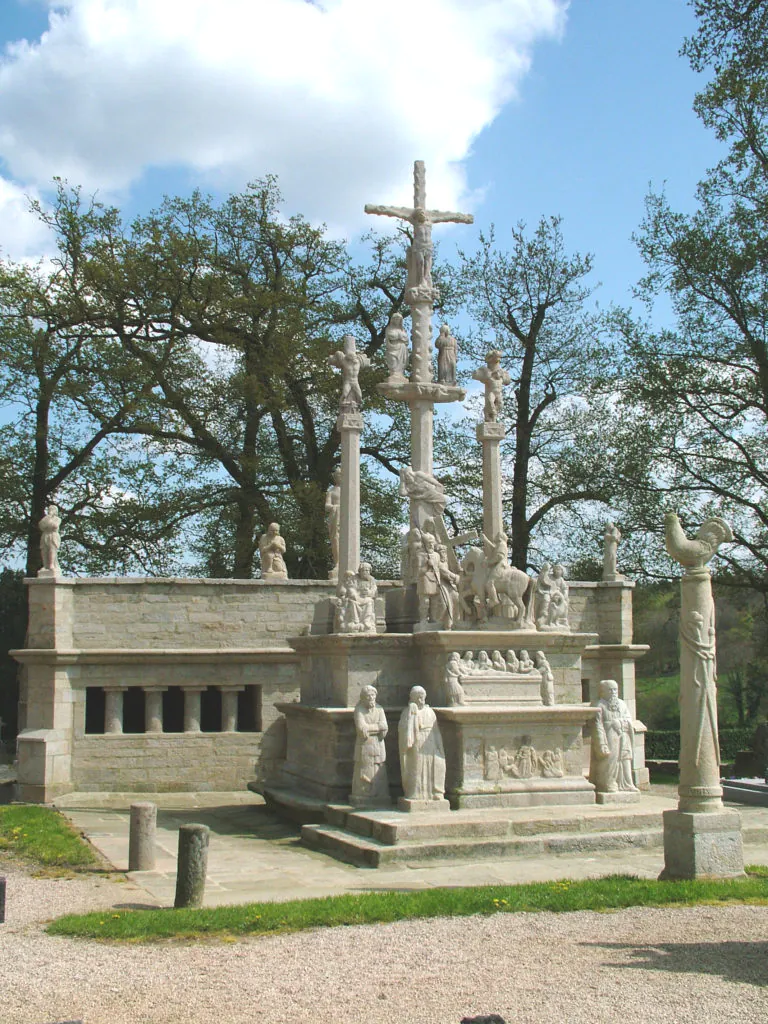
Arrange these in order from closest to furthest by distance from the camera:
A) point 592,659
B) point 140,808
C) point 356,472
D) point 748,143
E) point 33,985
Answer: point 33,985, point 140,808, point 356,472, point 592,659, point 748,143

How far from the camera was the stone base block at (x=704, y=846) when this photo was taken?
8.77 metres

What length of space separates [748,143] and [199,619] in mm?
13542

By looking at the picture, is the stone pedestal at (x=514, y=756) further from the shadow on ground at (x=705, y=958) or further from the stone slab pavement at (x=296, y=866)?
the shadow on ground at (x=705, y=958)

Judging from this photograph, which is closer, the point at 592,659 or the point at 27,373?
the point at 592,659

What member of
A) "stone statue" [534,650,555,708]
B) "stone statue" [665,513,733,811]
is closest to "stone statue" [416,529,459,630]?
"stone statue" [534,650,555,708]

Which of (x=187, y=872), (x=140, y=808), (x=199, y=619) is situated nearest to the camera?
(x=187, y=872)

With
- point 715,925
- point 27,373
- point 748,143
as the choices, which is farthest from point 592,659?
point 27,373

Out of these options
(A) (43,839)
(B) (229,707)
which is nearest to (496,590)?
(A) (43,839)

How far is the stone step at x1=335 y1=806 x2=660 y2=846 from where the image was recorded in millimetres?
10422

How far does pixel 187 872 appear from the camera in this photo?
326 inches

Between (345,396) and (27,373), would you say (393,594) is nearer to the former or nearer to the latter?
(345,396)

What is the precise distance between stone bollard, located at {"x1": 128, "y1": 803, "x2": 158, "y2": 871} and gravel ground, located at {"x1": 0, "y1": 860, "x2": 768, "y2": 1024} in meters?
2.05

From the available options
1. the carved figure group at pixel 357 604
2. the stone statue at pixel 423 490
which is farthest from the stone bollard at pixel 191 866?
the stone statue at pixel 423 490

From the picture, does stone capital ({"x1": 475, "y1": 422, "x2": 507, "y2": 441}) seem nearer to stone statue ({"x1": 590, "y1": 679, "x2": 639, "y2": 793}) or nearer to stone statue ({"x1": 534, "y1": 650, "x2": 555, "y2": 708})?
stone statue ({"x1": 534, "y1": 650, "x2": 555, "y2": 708})
